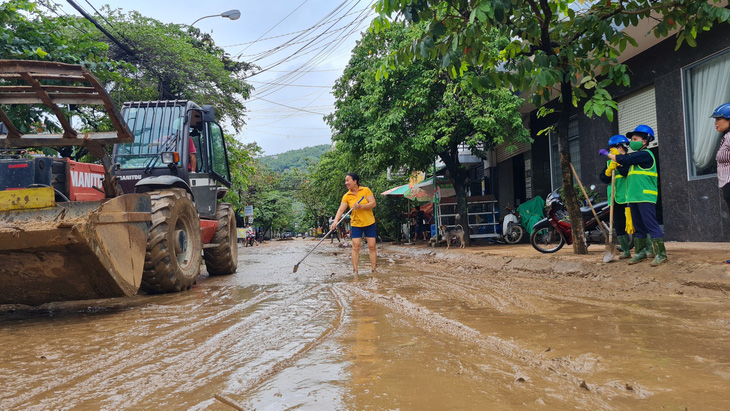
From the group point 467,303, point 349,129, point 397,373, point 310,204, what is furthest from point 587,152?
point 310,204

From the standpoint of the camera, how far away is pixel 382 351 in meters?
2.79

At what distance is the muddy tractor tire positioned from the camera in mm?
8219

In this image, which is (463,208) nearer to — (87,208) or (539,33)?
(539,33)

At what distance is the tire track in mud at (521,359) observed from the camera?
6.73ft

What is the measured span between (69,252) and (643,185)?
640 cm

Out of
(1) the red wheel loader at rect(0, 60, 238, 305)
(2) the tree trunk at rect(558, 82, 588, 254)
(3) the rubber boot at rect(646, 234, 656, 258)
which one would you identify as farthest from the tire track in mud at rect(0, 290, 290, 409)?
(2) the tree trunk at rect(558, 82, 588, 254)

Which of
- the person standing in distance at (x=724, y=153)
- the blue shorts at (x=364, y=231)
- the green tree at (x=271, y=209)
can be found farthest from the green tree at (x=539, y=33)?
the green tree at (x=271, y=209)

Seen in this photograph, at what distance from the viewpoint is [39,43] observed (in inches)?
316

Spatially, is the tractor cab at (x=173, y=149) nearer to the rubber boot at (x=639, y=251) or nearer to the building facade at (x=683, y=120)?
the rubber boot at (x=639, y=251)

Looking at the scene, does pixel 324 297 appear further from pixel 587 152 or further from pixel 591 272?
pixel 587 152

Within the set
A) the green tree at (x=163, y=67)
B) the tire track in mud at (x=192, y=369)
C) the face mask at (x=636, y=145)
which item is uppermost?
the green tree at (x=163, y=67)

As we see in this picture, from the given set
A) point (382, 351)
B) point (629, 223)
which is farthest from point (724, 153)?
point (382, 351)

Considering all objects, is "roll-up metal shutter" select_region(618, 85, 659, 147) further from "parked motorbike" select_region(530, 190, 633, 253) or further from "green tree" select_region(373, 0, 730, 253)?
"green tree" select_region(373, 0, 730, 253)

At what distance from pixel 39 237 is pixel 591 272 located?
615 cm
